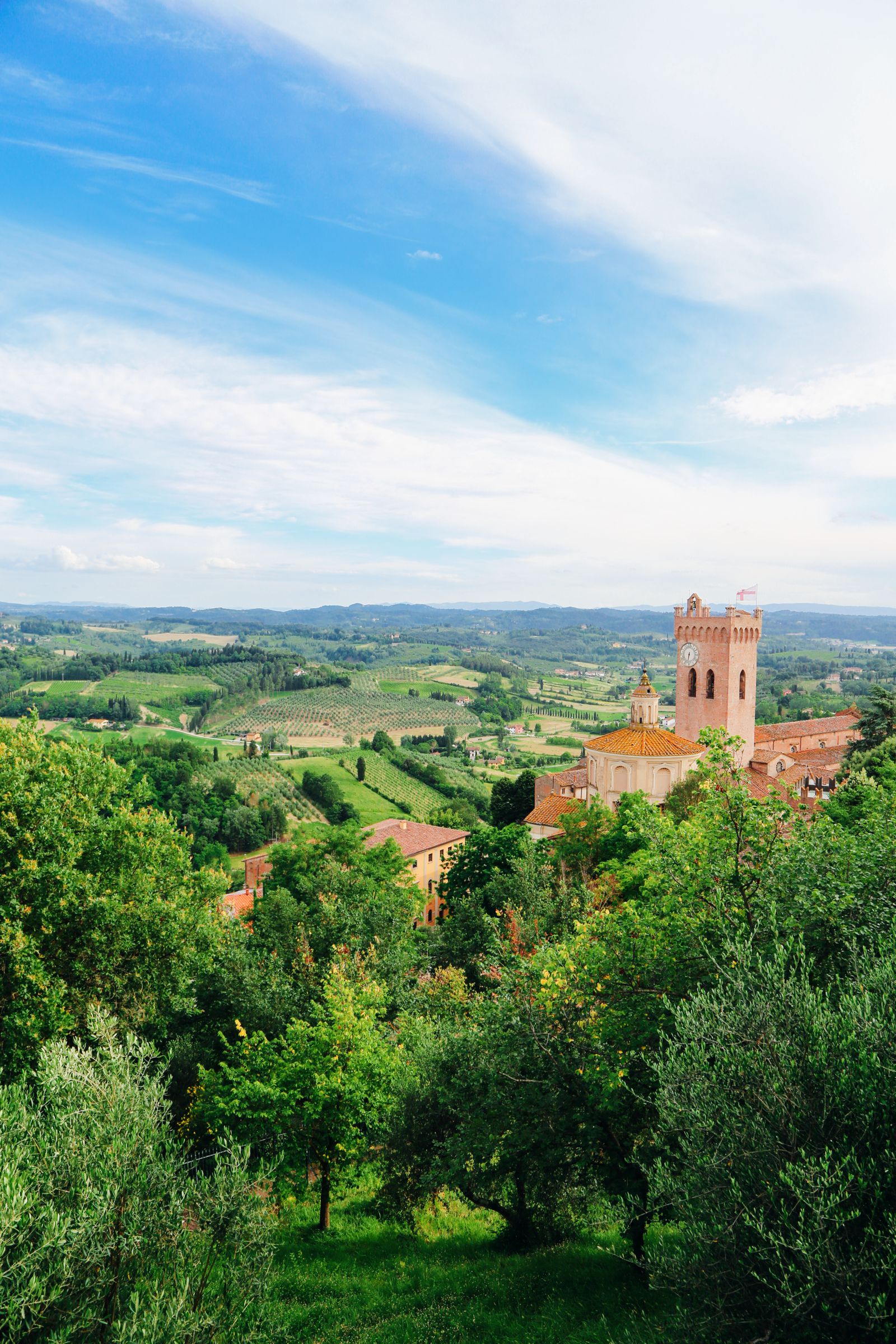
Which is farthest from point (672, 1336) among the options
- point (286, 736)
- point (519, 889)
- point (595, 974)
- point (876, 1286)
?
point (286, 736)

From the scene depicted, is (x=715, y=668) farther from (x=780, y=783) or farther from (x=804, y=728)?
(x=804, y=728)

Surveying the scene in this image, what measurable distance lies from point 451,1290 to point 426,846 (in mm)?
53615

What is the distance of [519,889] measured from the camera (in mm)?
32000

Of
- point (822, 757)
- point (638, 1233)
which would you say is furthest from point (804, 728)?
point (638, 1233)

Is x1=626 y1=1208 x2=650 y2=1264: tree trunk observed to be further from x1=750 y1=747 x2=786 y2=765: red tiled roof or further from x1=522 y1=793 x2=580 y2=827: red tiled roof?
x1=750 y1=747 x2=786 y2=765: red tiled roof

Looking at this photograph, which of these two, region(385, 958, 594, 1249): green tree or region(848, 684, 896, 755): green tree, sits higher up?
region(848, 684, 896, 755): green tree

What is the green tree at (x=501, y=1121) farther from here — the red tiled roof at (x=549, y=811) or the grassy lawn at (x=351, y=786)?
the grassy lawn at (x=351, y=786)

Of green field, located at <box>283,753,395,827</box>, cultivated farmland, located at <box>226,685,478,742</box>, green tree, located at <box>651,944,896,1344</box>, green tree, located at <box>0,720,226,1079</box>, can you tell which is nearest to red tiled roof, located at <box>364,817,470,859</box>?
green field, located at <box>283,753,395,827</box>

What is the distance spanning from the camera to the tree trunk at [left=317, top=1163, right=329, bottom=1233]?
55.4 ft

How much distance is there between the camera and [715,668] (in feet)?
183

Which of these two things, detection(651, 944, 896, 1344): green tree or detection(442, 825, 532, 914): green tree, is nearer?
detection(651, 944, 896, 1344): green tree

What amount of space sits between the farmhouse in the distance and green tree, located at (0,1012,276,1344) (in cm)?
4957

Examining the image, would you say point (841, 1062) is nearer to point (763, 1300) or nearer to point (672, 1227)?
point (763, 1300)

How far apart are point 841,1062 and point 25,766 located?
20.0 meters
